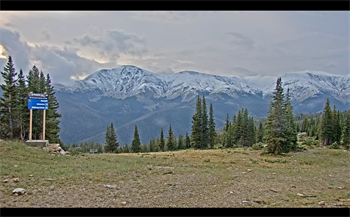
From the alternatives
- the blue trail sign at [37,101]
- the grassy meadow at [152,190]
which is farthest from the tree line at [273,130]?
the blue trail sign at [37,101]

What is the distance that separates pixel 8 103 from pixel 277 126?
39.2 m

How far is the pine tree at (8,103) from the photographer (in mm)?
31406

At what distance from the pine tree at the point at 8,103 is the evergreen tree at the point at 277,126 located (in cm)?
3771

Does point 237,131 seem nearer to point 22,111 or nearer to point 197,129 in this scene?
point 197,129

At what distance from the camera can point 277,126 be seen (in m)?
30.1

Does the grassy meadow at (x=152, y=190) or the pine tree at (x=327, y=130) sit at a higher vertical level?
the pine tree at (x=327, y=130)

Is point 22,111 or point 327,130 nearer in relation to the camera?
point 22,111

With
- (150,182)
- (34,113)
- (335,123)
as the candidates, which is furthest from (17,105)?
Answer: (335,123)

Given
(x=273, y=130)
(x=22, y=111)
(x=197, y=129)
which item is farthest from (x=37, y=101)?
(x=197, y=129)

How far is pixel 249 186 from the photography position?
12219mm

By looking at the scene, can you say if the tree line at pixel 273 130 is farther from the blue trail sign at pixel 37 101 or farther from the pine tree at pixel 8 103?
the pine tree at pixel 8 103

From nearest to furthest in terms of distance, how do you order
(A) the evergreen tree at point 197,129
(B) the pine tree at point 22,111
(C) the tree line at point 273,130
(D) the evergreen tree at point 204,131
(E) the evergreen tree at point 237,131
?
(C) the tree line at point 273,130 → (B) the pine tree at point 22,111 → (A) the evergreen tree at point 197,129 → (D) the evergreen tree at point 204,131 → (E) the evergreen tree at point 237,131

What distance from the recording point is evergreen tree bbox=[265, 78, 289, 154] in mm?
29641

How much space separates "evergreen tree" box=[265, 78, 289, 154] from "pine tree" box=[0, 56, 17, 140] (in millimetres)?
37711
